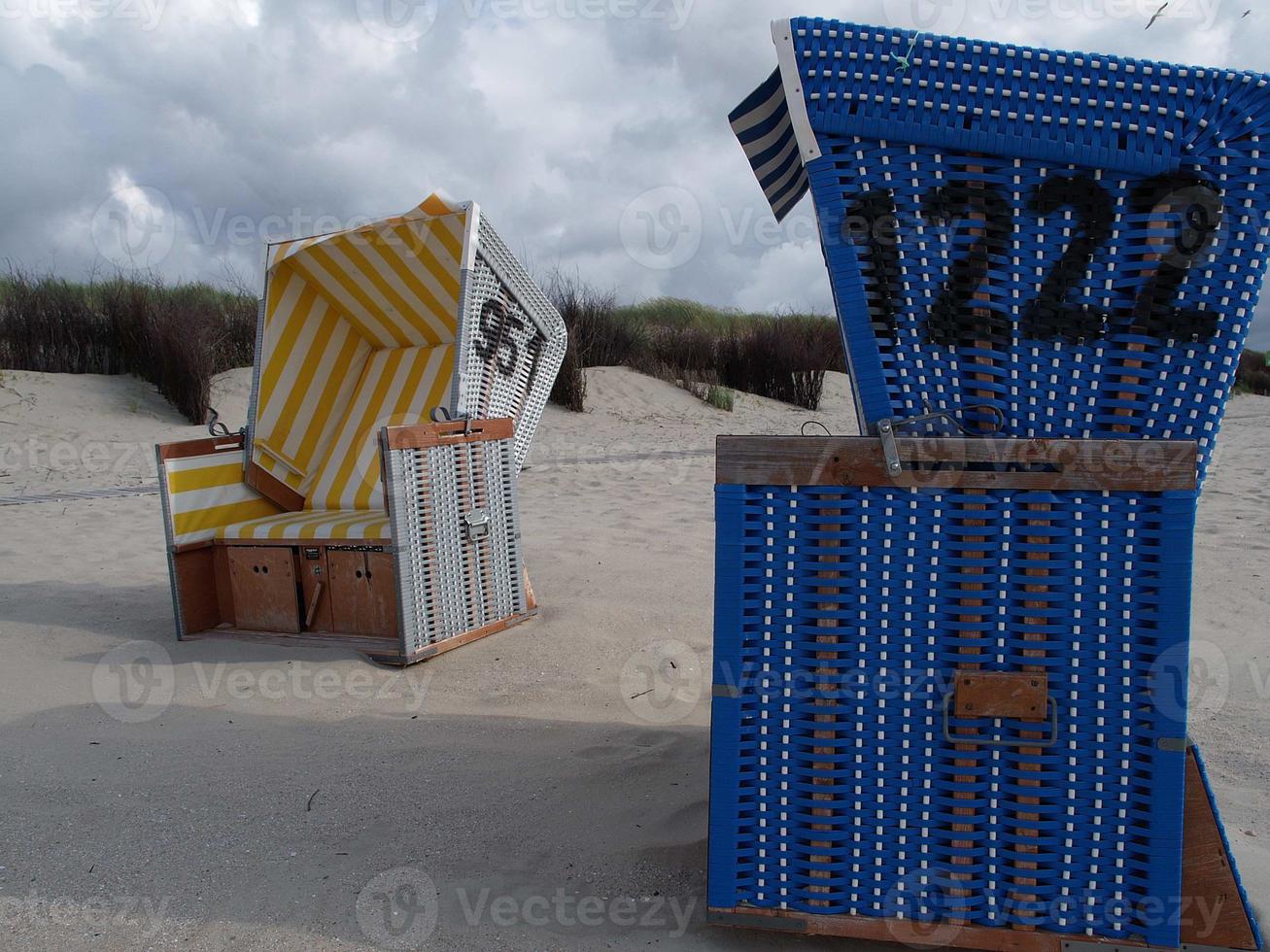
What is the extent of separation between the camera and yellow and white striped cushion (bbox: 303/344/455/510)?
205 inches

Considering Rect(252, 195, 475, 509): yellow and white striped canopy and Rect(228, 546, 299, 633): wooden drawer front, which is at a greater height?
Rect(252, 195, 475, 509): yellow and white striped canopy

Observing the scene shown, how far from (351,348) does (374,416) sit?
0.50m

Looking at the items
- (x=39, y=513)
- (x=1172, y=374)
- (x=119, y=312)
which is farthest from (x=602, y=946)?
(x=119, y=312)

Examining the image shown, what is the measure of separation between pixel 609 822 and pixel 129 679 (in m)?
2.35

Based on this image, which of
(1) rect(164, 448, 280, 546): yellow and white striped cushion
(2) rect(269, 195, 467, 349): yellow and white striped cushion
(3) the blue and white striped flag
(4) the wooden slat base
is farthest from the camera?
(2) rect(269, 195, 467, 349): yellow and white striped cushion

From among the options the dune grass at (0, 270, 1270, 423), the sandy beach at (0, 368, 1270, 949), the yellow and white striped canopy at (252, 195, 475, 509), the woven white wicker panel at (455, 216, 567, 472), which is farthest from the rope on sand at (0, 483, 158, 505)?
the woven white wicker panel at (455, 216, 567, 472)

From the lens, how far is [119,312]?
12.0 metres

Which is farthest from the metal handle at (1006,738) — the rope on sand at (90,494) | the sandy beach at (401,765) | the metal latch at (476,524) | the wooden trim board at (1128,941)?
the rope on sand at (90,494)

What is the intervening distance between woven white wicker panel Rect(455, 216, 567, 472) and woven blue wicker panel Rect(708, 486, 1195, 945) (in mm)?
2690

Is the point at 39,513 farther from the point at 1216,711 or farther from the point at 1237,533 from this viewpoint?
the point at 1237,533

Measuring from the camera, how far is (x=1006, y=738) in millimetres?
1808

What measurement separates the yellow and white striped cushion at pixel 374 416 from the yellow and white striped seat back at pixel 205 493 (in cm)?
36

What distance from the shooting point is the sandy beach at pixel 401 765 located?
2.06 metres

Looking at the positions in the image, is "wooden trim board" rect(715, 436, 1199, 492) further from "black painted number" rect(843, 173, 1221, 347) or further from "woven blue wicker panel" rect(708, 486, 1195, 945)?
"black painted number" rect(843, 173, 1221, 347)
